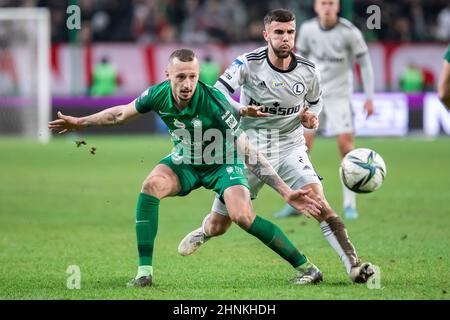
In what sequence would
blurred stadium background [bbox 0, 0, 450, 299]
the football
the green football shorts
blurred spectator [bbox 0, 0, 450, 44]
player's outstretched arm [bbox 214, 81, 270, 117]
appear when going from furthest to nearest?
blurred spectator [bbox 0, 0, 450, 44] → the football → blurred stadium background [bbox 0, 0, 450, 299] → the green football shorts → player's outstretched arm [bbox 214, 81, 270, 117]

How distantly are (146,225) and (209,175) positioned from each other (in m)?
0.61

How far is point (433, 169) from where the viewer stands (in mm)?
16312

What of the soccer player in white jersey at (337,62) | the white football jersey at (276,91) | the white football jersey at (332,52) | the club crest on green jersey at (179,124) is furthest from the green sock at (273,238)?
the white football jersey at (332,52)

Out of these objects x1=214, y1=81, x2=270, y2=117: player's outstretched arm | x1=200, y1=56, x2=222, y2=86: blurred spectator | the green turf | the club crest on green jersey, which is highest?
x1=200, y1=56, x2=222, y2=86: blurred spectator

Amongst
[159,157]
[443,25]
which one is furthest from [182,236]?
[443,25]

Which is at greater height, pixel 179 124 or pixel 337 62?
pixel 337 62

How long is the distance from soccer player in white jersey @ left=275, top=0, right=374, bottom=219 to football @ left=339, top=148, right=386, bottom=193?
342 centimetres

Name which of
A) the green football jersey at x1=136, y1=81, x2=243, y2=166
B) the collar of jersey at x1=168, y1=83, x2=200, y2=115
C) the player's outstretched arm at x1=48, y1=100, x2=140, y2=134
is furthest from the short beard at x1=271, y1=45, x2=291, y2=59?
the player's outstretched arm at x1=48, y1=100, x2=140, y2=134

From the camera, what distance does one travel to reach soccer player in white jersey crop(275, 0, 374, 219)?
11383mm

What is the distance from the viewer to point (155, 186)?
6.99 meters

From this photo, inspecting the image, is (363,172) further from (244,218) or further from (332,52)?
(332,52)

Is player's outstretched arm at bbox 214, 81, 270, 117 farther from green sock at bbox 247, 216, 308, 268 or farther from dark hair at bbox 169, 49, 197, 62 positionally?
green sock at bbox 247, 216, 308, 268

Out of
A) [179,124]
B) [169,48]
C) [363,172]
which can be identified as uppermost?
[169,48]

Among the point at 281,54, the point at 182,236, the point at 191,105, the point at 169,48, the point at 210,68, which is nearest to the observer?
the point at 191,105
